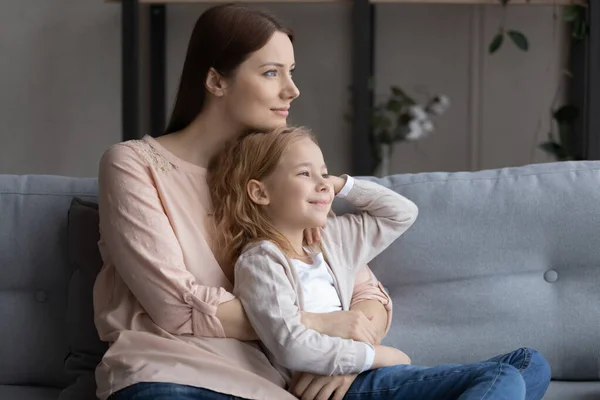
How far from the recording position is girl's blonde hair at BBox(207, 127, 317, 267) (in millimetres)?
1709

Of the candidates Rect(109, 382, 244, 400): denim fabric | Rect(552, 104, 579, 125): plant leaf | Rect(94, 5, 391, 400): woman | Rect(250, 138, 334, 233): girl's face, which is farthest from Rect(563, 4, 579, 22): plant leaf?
Rect(109, 382, 244, 400): denim fabric

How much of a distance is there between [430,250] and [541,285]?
256mm

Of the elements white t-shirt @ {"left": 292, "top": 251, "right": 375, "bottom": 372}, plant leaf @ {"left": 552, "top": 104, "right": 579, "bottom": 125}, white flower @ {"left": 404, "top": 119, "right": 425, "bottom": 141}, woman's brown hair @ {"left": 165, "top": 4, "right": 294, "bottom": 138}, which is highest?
woman's brown hair @ {"left": 165, "top": 4, "right": 294, "bottom": 138}

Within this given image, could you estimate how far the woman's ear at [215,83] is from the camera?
1.78m

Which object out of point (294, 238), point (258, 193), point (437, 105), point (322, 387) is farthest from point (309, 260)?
point (437, 105)

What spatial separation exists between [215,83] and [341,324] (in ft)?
1.76

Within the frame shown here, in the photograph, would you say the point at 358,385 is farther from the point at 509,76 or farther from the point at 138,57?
the point at 509,76

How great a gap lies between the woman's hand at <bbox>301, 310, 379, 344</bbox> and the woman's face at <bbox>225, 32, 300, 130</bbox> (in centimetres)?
40

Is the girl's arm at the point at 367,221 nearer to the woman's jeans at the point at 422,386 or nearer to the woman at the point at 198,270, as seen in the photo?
the woman at the point at 198,270

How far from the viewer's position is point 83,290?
186cm

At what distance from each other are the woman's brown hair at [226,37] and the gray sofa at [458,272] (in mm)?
376

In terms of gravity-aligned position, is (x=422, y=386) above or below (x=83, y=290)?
below

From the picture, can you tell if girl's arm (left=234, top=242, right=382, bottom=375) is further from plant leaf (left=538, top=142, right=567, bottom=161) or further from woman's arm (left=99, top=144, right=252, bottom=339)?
plant leaf (left=538, top=142, right=567, bottom=161)

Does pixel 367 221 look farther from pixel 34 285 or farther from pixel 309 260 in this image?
pixel 34 285
